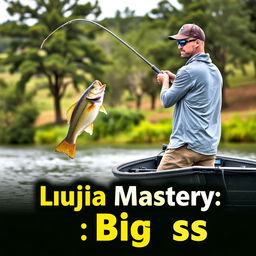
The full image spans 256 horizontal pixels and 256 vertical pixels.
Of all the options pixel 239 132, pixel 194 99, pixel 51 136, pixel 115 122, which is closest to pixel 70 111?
pixel 194 99

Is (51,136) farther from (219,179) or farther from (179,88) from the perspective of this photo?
(179,88)

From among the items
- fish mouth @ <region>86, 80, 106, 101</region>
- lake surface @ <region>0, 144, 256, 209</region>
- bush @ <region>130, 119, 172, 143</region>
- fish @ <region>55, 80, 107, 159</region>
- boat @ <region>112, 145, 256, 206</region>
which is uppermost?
fish mouth @ <region>86, 80, 106, 101</region>

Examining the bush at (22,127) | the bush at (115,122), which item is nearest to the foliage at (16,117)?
the bush at (22,127)

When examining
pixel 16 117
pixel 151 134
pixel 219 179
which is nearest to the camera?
pixel 219 179

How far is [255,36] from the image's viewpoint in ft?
148

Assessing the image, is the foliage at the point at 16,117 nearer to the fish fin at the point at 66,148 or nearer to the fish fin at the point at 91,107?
the fish fin at the point at 66,148

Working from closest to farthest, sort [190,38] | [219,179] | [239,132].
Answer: [190,38]
[219,179]
[239,132]

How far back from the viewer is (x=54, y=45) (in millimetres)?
46031

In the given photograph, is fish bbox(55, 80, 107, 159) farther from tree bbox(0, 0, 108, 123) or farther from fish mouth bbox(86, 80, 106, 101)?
tree bbox(0, 0, 108, 123)

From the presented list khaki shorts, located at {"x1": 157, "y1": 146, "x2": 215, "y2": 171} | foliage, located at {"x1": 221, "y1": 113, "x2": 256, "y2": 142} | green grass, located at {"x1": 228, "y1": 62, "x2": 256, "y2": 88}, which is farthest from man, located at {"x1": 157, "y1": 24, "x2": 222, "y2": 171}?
green grass, located at {"x1": 228, "y1": 62, "x2": 256, "y2": 88}

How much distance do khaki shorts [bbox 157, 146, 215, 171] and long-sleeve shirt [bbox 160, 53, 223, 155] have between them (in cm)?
8

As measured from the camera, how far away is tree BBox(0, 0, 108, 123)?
148 ft

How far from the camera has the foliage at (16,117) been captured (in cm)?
3784

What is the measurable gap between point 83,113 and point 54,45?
38.7 meters
